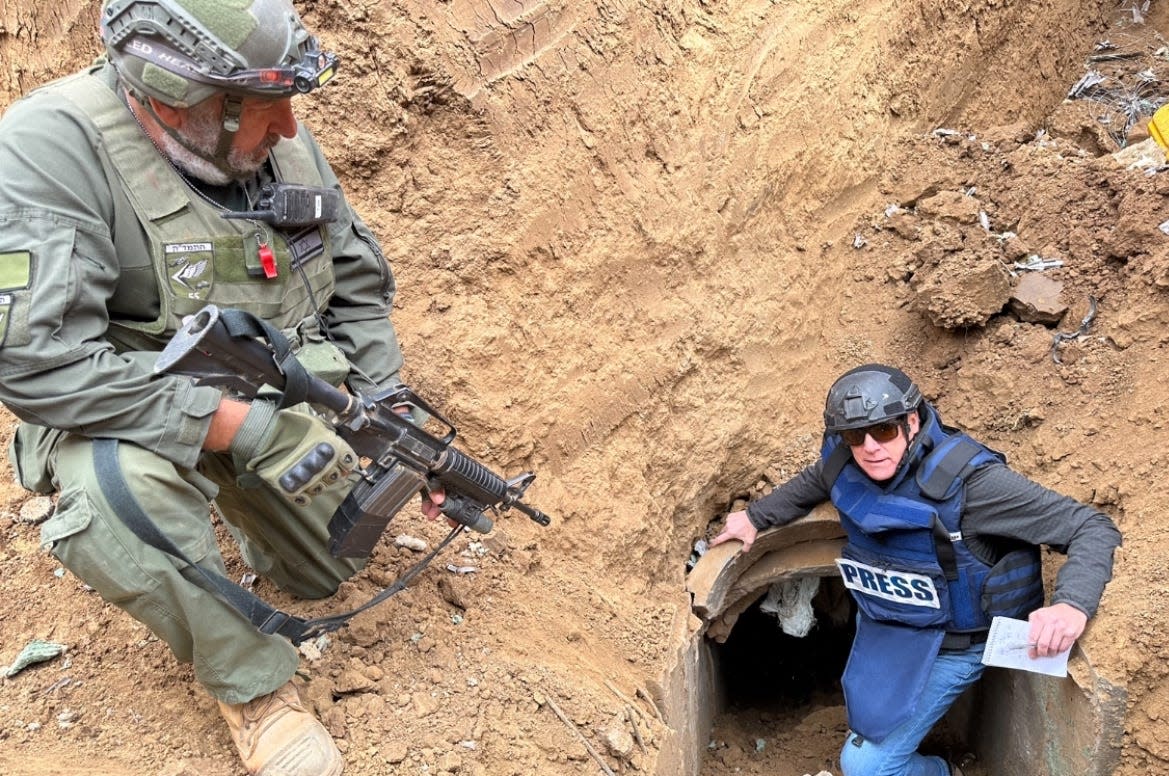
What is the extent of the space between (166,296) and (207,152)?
0.43 metres

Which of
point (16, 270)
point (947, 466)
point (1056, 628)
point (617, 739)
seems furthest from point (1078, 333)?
point (16, 270)

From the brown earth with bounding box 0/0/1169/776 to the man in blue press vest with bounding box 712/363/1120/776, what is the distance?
28 centimetres

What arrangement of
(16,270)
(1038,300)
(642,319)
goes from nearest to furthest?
(16,270) → (642,319) → (1038,300)

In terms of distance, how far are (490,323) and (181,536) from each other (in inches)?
75.7

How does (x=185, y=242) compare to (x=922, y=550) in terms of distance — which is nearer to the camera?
(x=185, y=242)

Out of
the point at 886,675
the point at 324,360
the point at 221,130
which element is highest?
the point at 221,130

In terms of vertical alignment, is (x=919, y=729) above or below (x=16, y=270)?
below

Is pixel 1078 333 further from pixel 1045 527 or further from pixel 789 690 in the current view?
pixel 789 690

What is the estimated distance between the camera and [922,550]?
420 cm

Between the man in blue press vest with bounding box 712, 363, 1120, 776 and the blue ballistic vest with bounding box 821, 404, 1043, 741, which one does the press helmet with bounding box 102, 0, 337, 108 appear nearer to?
the man in blue press vest with bounding box 712, 363, 1120, 776

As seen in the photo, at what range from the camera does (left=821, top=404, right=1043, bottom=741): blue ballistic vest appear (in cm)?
411

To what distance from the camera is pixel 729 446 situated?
4.93 m

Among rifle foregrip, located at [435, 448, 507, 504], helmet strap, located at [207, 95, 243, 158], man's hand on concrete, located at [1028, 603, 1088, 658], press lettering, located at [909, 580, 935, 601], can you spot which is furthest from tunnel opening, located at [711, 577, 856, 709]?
helmet strap, located at [207, 95, 243, 158]

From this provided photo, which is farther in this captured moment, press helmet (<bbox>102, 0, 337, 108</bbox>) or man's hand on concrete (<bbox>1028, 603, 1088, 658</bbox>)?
man's hand on concrete (<bbox>1028, 603, 1088, 658</bbox>)
